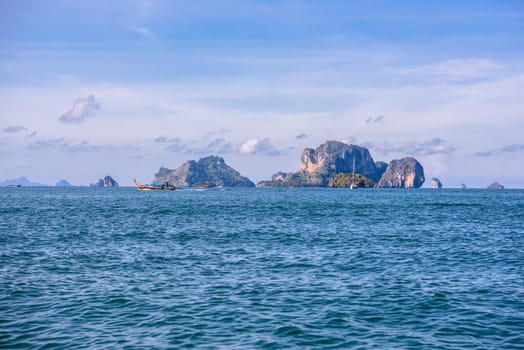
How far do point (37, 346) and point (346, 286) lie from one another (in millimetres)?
16955

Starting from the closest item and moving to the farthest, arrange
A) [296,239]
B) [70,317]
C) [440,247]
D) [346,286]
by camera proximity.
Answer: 1. [70,317]
2. [346,286]
3. [440,247]
4. [296,239]

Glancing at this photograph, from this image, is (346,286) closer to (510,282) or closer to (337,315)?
(337,315)

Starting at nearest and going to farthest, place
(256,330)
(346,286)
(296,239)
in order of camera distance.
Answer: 1. (256,330)
2. (346,286)
3. (296,239)

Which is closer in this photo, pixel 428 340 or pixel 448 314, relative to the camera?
pixel 428 340

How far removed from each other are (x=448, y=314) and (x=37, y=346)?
18.2 meters

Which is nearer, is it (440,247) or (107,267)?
(107,267)

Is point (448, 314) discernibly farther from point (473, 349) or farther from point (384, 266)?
point (384, 266)

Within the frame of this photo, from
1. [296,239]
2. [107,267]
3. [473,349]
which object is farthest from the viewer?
[296,239]

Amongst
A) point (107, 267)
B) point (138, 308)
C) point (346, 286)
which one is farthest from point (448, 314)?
point (107, 267)

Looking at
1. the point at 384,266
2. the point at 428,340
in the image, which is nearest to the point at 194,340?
the point at 428,340

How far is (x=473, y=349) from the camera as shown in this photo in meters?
18.5

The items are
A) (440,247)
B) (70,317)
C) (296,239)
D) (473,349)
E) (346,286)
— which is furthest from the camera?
(296,239)

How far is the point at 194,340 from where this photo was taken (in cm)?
1914

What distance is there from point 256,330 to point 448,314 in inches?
374
